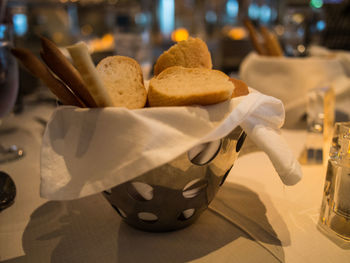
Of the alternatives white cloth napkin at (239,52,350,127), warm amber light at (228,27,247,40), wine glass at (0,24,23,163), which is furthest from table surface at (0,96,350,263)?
warm amber light at (228,27,247,40)

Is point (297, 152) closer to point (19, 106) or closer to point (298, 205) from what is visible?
point (298, 205)

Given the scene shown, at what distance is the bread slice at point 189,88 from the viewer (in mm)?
319

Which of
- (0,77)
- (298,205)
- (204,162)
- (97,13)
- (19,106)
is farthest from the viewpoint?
(97,13)

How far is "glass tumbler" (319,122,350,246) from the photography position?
364mm

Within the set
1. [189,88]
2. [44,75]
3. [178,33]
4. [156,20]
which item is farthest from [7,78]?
[156,20]

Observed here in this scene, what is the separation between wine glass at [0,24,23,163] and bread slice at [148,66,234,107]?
0.40 meters

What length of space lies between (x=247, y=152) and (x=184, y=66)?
0.92 feet

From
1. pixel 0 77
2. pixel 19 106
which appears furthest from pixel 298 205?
pixel 19 106

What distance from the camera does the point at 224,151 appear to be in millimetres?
333

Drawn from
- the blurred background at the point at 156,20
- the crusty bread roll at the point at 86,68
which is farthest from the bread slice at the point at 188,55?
the blurred background at the point at 156,20

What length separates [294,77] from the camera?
2.50 feet

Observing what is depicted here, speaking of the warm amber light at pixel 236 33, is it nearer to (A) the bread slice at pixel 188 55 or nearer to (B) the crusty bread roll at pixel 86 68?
(A) the bread slice at pixel 188 55

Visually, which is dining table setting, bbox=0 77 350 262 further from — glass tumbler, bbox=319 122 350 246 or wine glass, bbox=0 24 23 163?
wine glass, bbox=0 24 23 163

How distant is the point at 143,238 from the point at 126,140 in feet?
0.46
